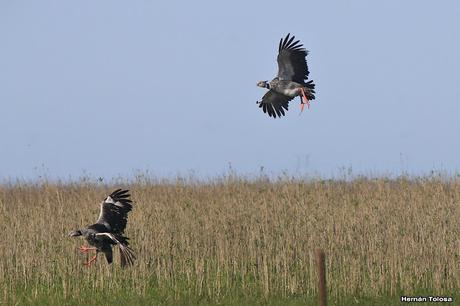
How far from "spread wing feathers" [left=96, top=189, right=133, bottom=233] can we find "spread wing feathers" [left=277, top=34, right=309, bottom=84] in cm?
456

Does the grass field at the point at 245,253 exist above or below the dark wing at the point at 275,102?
below

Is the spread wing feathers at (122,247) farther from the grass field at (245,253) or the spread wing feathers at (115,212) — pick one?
the spread wing feathers at (115,212)

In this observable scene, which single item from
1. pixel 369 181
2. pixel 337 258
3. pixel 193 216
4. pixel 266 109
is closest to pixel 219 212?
pixel 193 216

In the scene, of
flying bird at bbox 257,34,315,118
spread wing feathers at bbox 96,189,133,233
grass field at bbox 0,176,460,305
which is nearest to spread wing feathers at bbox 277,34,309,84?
flying bird at bbox 257,34,315,118

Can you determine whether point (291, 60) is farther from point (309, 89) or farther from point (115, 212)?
point (115, 212)

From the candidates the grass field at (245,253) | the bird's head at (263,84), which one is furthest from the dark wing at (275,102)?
the grass field at (245,253)

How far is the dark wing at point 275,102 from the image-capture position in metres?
16.4

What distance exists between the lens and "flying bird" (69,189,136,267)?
37.2 feet

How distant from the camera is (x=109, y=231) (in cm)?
1219

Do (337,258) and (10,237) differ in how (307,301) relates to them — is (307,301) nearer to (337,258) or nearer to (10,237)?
(337,258)

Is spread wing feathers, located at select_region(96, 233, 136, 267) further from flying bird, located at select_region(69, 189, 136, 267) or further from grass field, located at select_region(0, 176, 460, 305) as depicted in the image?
grass field, located at select_region(0, 176, 460, 305)

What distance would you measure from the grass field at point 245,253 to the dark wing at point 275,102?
1.75m

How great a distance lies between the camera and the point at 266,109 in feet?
54.3

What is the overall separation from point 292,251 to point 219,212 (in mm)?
2953
